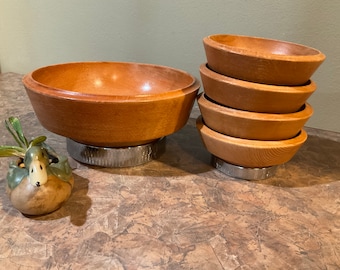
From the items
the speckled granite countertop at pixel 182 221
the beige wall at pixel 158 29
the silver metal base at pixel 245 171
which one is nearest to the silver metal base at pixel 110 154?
the speckled granite countertop at pixel 182 221

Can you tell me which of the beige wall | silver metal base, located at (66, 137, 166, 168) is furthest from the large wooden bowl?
the beige wall

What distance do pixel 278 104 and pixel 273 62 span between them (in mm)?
64

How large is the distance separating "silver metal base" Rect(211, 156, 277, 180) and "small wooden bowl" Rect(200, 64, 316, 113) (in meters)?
0.11

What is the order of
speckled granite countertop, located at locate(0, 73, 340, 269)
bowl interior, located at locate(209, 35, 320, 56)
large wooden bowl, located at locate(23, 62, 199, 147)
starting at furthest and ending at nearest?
bowl interior, located at locate(209, 35, 320, 56)
large wooden bowl, located at locate(23, 62, 199, 147)
speckled granite countertop, located at locate(0, 73, 340, 269)

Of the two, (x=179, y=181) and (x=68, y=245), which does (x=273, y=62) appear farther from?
(x=68, y=245)

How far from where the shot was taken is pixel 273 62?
50cm

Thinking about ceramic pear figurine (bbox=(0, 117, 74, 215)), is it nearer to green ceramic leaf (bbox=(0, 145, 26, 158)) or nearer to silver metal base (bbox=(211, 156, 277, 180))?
green ceramic leaf (bbox=(0, 145, 26, 158))

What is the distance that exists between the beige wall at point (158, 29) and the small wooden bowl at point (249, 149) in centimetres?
27

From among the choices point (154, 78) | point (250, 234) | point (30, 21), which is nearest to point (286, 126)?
point (250, 234)

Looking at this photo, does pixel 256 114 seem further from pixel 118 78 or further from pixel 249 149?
pixel 118 78

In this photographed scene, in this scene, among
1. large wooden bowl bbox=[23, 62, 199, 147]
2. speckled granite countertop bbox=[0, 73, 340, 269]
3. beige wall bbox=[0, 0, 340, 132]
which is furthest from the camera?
beige wall bbox=[0, 0, 340, 132]

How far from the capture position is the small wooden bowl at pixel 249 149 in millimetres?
548

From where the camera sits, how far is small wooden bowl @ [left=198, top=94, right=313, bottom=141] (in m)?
0.53

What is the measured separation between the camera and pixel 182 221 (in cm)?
49
